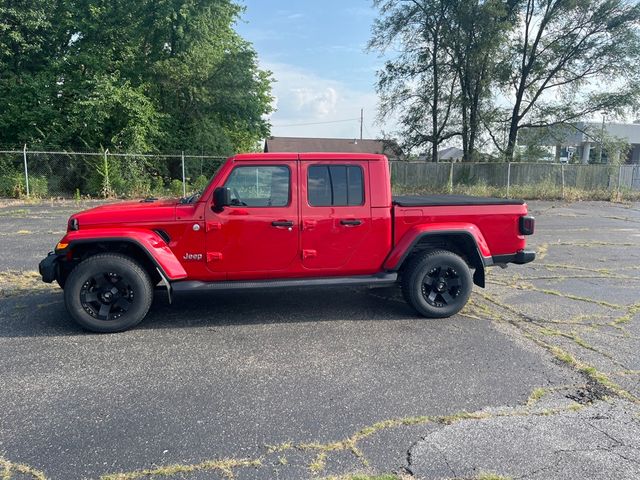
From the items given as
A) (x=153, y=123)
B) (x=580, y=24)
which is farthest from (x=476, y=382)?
(x=580, y=24)

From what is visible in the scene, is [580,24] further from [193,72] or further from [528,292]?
→ [528,292]

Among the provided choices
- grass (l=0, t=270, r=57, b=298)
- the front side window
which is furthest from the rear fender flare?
grass (l=0, t=270, r=57, b=298)

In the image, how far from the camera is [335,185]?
196 inches

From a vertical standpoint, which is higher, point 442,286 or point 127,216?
point 127,216

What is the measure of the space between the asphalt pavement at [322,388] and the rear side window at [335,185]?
4.46 feet

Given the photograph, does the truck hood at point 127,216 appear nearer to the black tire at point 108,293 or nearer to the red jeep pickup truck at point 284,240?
the red jeep pickup truck at point 284,240

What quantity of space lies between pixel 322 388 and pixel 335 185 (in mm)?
2290

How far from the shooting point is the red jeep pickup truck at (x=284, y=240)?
Result: 4.60 m

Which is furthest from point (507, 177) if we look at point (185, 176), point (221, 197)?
point (221, 197)

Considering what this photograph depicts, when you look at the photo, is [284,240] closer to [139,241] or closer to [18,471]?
[139,241]

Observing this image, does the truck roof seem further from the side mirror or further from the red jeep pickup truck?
the side mirror

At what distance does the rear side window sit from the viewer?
493 centimetres

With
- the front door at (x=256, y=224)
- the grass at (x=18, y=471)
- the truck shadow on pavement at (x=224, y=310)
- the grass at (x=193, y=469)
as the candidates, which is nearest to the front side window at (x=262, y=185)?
the front door at (x=256, y=224)

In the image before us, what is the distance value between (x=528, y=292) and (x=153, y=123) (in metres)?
19.2
